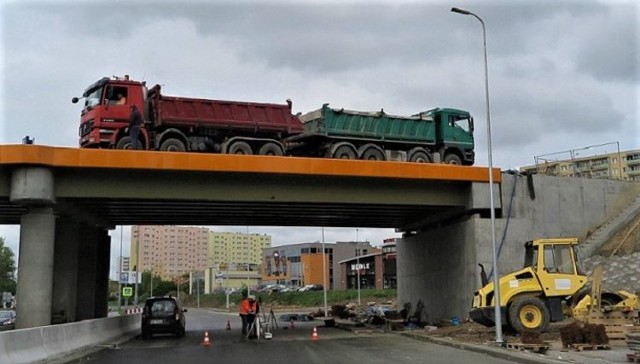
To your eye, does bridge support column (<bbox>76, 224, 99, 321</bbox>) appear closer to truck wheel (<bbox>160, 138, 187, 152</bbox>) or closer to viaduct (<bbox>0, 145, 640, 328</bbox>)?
viaduct (<bbox>0, 145, 640, 328</bbox>)

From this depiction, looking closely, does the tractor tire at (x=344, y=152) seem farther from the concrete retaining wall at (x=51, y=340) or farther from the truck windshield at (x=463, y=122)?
the concrete retaining wall at (x=51, y=340)

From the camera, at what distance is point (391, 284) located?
107 meters

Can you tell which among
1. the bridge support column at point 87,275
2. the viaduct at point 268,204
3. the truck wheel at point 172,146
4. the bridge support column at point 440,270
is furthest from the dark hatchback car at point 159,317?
the bridge support column at point 440,270

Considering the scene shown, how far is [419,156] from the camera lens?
2923cm

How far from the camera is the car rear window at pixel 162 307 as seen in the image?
2648 centimetres

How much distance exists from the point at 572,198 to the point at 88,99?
21.1 metres

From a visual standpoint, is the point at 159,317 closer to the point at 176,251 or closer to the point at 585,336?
the point at 585,336

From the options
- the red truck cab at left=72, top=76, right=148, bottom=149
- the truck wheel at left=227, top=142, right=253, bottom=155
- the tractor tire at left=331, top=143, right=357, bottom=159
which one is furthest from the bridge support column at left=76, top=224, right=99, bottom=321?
the tractor tire at left=331, top=143, right=357, bottom=159

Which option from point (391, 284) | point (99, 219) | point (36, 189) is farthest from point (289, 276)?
point (36, 189)

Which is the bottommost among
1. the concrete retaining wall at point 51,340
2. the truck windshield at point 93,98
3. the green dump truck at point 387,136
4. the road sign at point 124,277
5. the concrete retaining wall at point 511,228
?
the concrete retaining wall at point 51,340

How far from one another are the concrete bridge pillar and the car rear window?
4779 mm

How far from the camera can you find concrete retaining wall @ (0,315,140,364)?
1513 cm

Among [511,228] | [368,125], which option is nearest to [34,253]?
A: [368,125]

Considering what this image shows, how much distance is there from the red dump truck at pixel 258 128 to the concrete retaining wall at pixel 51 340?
23.4 feet
